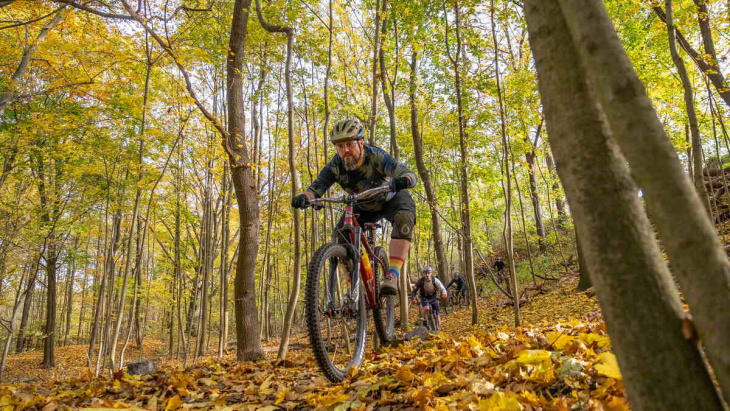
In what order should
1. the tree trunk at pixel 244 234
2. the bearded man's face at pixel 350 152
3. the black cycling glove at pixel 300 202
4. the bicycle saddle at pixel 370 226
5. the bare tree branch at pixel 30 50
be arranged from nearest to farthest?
the black cycling glove at pixel 300 202
the bearded man's face at pixel 350 152
the bicycle saddle at pixel 370 226
the tree trunk at pixel 244 234
the bare tree branch at pixel 30 50

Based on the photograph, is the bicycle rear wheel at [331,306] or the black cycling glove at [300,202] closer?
the bicycle rear wheel at [331,306]

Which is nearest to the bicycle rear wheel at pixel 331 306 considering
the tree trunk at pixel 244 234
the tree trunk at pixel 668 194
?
the tree trunk at pixel 244 234

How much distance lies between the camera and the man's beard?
13.0ft

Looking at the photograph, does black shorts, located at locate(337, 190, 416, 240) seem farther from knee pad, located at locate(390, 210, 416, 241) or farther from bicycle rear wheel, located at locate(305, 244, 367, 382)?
bicycle rear wheel, located at locate(305, 244, 367, 382)

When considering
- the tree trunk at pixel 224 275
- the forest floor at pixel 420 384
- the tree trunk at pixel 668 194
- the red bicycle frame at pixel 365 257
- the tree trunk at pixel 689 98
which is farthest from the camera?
the tree trunk at pixel 224 275

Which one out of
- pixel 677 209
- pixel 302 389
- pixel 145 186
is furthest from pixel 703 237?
pixel 145 186

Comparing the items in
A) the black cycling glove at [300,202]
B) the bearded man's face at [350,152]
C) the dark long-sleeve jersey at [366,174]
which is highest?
the bearded man's face at [350,152]

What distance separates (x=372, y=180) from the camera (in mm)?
4109

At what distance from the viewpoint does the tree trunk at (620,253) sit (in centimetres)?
89

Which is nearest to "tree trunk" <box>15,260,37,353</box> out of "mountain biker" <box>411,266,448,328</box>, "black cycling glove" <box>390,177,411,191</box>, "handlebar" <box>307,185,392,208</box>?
"mountain biker" <box>411,266,448,328</box>

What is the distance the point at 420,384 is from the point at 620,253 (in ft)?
5.67

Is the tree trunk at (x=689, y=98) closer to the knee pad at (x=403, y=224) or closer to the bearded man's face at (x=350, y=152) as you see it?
the knee pad at (x=403, y=224)

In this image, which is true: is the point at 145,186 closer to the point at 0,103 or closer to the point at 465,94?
the point at 0,103

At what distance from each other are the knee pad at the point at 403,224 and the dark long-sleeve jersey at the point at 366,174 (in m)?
0.22
